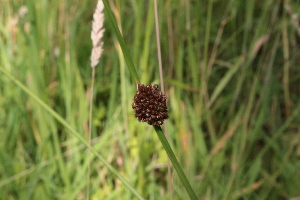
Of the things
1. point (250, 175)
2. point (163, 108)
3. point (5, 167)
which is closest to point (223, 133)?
point (250, 175)

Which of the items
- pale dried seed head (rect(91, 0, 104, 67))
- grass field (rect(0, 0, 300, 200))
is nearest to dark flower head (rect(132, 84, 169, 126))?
pale dried seed head (rect(91, 0, 104, 67))

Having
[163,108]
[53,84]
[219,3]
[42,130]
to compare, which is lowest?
[163,108]

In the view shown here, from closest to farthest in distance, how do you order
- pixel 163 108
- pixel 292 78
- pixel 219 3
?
pixel 163 108 < pixel 292 78 < pixel 219 3

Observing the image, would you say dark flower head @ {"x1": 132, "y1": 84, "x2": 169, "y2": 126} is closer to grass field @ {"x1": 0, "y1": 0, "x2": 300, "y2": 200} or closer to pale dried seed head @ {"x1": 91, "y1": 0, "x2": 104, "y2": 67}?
pale dried seed head @ {"x1": 91, "y1": 0, "x2": 104, "y2": 67}

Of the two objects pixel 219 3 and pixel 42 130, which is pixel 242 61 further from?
pixel 42 130

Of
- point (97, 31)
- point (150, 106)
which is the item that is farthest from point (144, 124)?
point (150, 106)

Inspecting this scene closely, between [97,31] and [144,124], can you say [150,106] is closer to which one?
[97,31]

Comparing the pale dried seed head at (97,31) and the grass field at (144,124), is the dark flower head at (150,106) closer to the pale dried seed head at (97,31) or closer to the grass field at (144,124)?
the pale dried seed head at (97,31)
